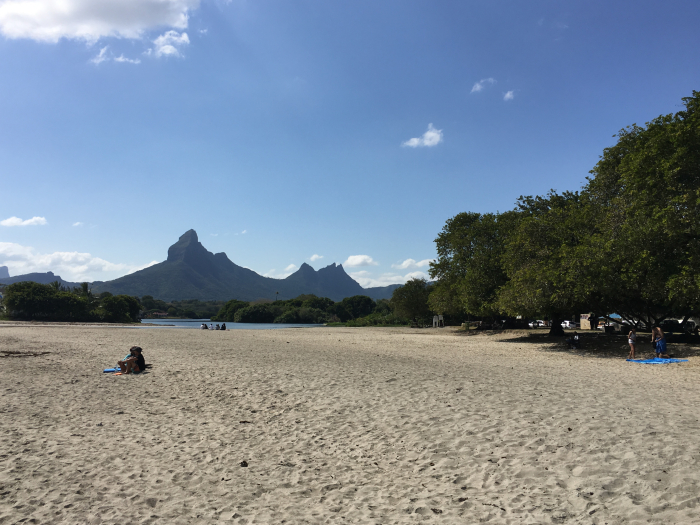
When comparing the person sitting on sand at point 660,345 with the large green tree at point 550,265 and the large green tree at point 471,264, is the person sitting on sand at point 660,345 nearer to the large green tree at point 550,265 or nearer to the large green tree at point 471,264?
the large green tree at point 550,265

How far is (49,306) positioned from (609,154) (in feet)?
313

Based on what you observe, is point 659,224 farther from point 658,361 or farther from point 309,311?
point 309,311

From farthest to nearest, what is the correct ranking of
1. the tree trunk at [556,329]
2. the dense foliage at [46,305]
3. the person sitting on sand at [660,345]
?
the dense foliage at [46,305], the tree trunk at [556,329], the person sitting on sand at [660,345]

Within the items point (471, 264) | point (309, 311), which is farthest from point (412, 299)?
point (309, 311)

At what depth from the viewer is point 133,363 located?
14.4m

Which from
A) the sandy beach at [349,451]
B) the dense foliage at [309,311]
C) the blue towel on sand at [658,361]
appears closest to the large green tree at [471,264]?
the blue towel on sand at [658,361]

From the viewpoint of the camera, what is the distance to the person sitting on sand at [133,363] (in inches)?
558

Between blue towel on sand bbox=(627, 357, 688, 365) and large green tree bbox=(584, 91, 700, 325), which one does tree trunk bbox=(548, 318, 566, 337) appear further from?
blue towel on sand bbox=(627, 357, 688, 365)

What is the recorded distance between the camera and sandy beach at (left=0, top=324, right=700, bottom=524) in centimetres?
512

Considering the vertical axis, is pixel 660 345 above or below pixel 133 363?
above

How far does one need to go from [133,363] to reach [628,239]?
67.8ft

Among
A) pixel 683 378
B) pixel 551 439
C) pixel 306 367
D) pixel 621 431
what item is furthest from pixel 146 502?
pixel 683 378

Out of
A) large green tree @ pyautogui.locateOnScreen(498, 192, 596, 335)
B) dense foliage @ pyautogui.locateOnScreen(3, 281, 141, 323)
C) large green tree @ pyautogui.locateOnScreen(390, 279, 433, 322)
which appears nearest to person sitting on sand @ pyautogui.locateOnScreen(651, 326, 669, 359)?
large green tree @ pyautogui.locateOnScreen(498, 192, 596, 335)

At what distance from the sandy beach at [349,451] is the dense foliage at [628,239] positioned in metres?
7.77
